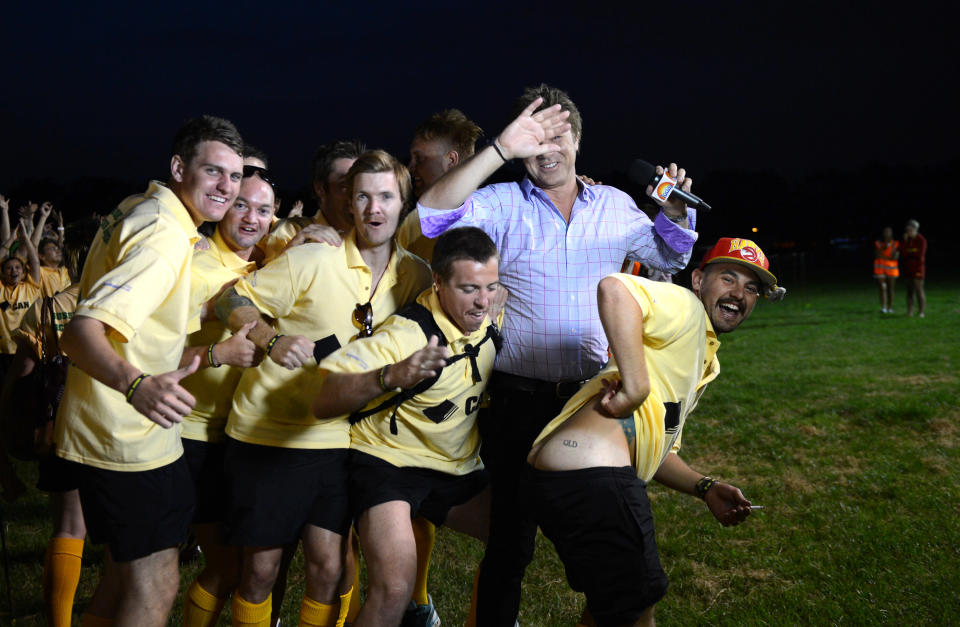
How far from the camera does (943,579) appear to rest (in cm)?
438

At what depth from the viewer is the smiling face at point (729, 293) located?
10.0ft

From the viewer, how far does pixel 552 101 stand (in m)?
3.44

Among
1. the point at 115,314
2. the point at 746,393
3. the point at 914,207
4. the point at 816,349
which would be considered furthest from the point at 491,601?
the point at 914,207

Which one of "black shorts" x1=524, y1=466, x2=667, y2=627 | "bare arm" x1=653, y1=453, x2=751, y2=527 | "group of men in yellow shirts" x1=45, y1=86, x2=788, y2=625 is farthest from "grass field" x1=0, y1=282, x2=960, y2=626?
"black shorts" x1=524, y1=466, x2=667, y2=627

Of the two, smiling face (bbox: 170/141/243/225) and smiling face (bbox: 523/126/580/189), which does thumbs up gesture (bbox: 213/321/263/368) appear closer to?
smiling face (bbox: 170/141/243/225)

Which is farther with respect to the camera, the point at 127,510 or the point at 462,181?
the point at 462,181

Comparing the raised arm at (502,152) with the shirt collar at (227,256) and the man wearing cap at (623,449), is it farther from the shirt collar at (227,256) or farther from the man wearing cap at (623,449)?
the shirt collar at (227,256)

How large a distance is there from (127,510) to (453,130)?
2497 millimetres

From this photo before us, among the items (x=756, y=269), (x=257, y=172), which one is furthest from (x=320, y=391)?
(x=756, y=269)

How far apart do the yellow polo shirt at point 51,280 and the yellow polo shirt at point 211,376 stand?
5.97m

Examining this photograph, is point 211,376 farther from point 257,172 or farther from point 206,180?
point 257,172

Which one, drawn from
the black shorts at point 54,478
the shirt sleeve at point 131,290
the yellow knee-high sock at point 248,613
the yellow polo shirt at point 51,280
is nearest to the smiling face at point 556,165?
the shirt sleeve at point 131,290

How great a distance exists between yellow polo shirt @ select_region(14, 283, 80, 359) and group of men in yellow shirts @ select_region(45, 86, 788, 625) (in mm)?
1122

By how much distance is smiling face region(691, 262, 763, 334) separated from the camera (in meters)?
3.06
